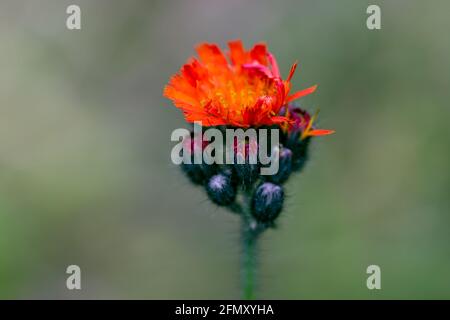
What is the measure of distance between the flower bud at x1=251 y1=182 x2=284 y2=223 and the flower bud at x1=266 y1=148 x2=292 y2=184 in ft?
0.23

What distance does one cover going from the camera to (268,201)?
17.3ft

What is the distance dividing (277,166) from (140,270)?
2.95m

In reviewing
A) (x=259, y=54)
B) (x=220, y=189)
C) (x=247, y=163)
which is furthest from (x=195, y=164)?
(x=259, y=54)

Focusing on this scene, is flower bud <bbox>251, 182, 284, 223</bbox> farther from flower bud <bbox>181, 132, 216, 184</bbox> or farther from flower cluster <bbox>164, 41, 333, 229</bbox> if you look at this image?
flower bud <bbox>181, 132, 216, 184</bbox>

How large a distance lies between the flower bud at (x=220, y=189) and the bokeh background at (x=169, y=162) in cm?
147

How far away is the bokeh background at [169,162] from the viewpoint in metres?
7.36

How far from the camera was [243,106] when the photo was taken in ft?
17.2

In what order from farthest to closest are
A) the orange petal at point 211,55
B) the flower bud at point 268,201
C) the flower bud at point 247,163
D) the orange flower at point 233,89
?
1. the orange petal at point 211,55
2. the flower bud at point 268,201
3. the flower bud at point 247,163
4. the orange flower at point 233,89

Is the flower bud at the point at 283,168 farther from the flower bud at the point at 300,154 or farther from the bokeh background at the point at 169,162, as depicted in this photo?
the bokeh background at the point at 169,162

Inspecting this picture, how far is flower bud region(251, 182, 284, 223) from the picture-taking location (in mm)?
5258

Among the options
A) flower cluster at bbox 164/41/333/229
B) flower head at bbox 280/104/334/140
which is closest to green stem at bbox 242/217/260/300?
flower cluster at bbox 164/41/333/229

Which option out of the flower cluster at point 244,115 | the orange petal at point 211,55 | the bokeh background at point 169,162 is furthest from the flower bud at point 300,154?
the bokeh background at point 169,162

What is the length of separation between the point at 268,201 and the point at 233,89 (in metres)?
0.89
